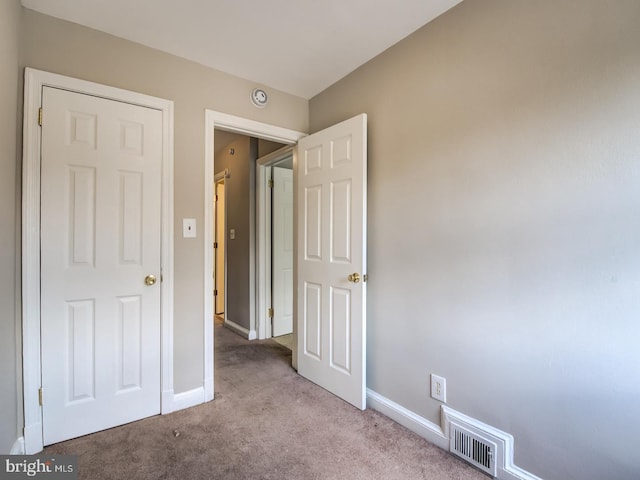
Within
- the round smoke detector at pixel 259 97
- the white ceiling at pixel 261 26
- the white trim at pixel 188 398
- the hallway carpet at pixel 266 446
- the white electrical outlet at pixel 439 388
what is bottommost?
the hallway carpet at pixel 266 446

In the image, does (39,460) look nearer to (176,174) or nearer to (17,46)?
(176,174)

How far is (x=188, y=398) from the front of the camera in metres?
2.21

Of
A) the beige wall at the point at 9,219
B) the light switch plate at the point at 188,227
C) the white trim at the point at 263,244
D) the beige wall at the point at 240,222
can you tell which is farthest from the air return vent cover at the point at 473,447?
the beige wall at the point at 240,222

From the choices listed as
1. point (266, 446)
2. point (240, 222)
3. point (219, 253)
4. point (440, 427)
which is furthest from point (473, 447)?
point (219, 253)

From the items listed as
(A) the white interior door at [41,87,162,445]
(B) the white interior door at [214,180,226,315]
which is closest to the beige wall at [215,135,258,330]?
(B) the white interior door at [214,180,226,315]

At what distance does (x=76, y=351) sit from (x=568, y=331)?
2.58 m

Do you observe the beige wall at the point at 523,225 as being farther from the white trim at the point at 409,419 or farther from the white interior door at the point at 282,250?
the white interior door at the point at 282,250

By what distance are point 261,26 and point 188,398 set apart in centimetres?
252

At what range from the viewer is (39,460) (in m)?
1.60

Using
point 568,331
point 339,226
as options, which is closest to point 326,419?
point 339,226

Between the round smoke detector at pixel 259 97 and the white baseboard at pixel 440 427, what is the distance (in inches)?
93.9

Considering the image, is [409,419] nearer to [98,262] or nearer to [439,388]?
[439,388]

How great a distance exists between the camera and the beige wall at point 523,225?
1199 mm

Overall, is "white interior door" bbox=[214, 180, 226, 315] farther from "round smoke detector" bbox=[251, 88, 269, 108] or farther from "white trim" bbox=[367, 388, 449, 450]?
"white trim" bbox=[367, 388, 449, 450]
